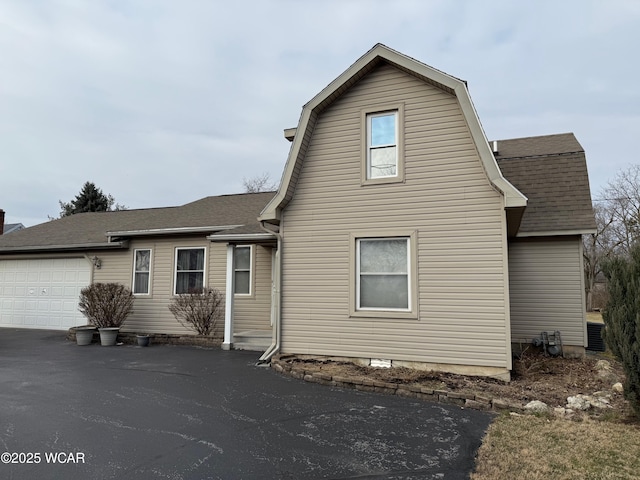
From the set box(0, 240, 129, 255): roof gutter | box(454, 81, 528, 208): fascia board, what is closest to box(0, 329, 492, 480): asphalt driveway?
box(454, 81, 528, 208): fascia board

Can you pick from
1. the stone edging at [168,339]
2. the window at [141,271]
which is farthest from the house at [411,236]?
the window at [141,271]

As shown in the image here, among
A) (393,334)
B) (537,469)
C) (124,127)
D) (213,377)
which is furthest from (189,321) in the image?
(124,127)

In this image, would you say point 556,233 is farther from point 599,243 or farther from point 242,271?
point 599,243

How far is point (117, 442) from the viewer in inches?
156

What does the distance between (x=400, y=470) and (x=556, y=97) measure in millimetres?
17791

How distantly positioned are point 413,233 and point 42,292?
1309 centimetres

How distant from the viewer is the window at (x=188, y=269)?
11.3 meters

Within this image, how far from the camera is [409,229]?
7.27 m

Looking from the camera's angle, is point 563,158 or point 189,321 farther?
point 189,321

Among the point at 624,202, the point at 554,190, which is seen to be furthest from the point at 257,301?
the point at 624,202

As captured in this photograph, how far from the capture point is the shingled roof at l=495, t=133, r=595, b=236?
27.7ft

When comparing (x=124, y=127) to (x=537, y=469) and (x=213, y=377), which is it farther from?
(x=537, y=469)

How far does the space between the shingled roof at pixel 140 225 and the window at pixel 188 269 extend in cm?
69

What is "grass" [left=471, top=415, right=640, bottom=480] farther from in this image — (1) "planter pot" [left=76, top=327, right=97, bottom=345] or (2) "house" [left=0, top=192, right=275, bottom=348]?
(1) "planter pot" [left=76, top=327, right=97, bottom=345]
